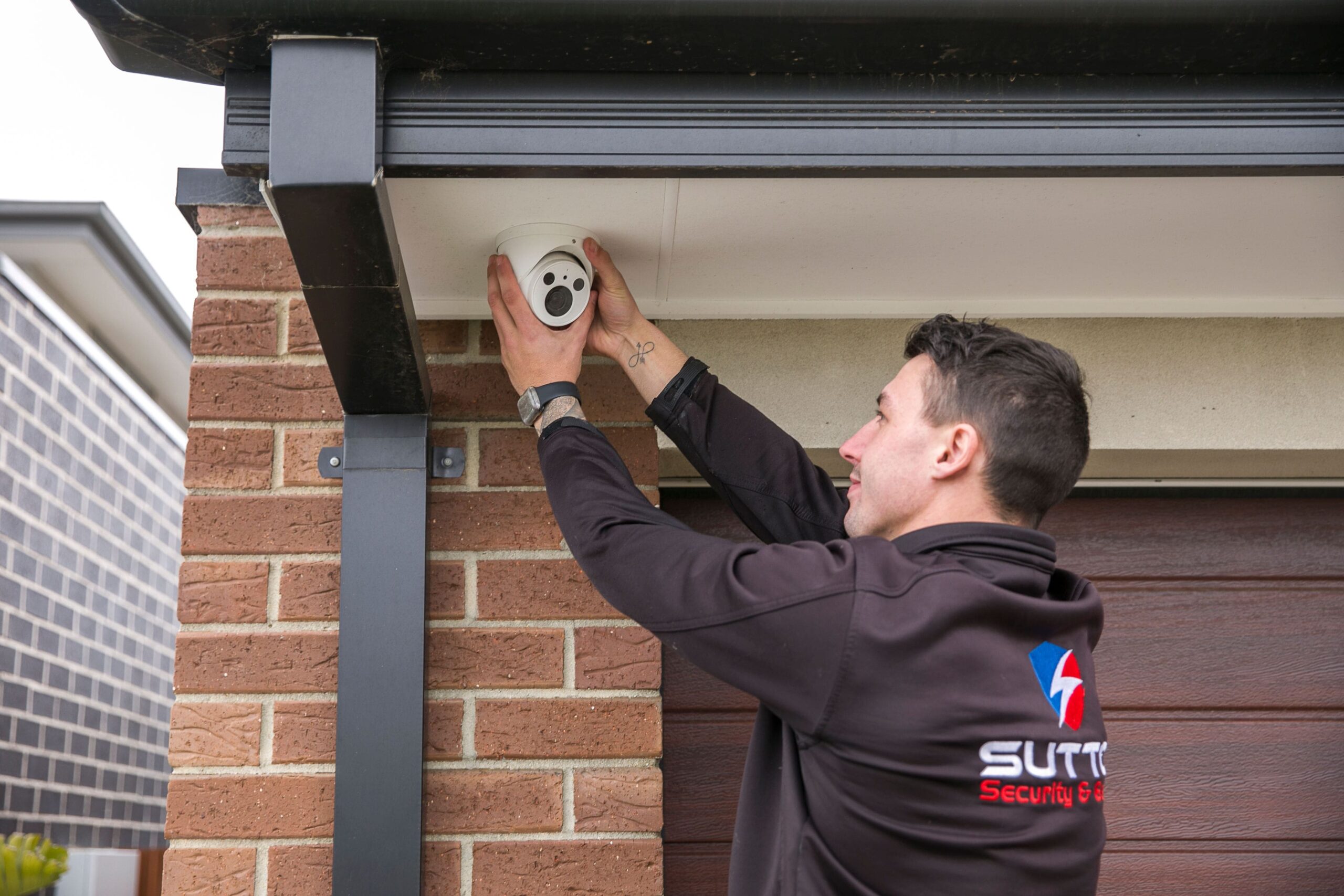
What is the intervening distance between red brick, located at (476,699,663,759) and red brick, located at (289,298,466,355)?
654mm

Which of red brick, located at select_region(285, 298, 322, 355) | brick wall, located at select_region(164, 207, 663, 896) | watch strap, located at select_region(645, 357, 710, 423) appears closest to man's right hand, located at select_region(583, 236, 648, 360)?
watch strap, located at select_region(645, 357, 710, 423)

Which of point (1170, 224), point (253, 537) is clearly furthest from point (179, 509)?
point (1170, 224)

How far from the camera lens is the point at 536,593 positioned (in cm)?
208

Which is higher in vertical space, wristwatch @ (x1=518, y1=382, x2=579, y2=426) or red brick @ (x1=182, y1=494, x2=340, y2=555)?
wristwatch @ (x1=518, y1=382, x2=579, y2=426)

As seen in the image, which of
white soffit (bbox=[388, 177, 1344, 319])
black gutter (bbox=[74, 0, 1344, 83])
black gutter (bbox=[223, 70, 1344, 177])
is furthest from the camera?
white soffit (bbox=[388, 177, 1344, 319])

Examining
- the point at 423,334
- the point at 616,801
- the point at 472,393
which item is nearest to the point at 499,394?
the point at 472,393

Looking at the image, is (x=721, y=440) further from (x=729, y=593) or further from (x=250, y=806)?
(x=250, y=806)

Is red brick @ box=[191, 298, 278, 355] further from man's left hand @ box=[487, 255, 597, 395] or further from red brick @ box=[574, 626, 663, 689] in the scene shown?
red brick @ box=[574, 626, 663, 689]

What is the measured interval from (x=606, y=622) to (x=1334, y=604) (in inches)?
64.9

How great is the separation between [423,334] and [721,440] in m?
0.61

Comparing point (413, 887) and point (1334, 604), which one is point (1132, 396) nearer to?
point (1334, 604)

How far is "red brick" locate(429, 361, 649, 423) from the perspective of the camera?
2154mm

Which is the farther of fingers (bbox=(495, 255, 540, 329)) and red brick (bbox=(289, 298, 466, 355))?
red brick (bbox=(289, 298, 466, 355))

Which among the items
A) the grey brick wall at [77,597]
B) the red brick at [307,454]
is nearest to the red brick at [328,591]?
the red brick at [307,454]
